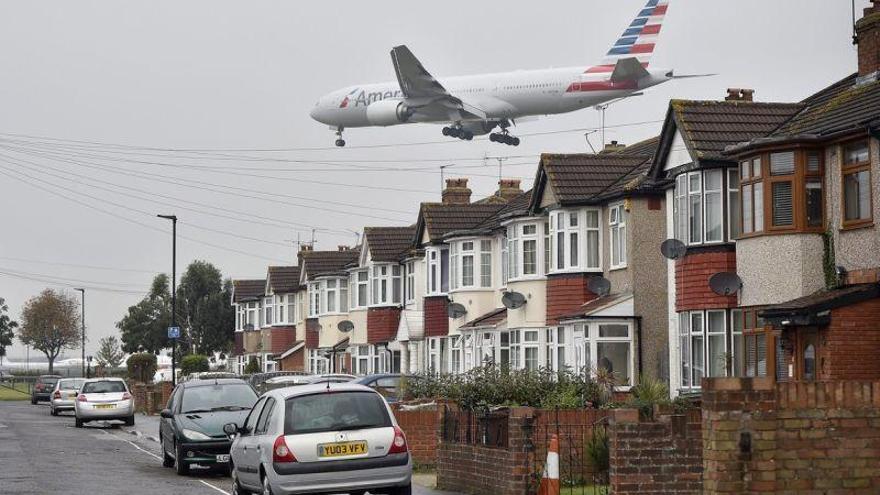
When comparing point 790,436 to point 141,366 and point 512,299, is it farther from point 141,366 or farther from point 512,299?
point 141,366

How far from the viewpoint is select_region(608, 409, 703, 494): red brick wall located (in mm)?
16812

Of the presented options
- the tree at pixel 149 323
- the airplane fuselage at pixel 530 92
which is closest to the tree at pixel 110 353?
the tree at pixel 149 323

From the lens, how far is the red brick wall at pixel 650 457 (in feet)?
55.2

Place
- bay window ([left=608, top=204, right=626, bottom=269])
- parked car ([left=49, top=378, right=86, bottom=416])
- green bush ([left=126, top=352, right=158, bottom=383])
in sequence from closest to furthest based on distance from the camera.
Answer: bay window ([left=608, top=204, right=626, bottom=269]) < parked car ([left=49, top=378, right=86, bottom=416]) < green bush ([left=126, top=352, right=158, bottom=383])

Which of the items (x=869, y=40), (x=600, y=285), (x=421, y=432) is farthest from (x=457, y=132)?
(x=421, y=432)

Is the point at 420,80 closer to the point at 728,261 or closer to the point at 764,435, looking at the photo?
the point at 728,261

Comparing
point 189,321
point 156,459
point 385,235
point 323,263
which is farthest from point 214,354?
point 156,459

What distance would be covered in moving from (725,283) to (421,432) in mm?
7313

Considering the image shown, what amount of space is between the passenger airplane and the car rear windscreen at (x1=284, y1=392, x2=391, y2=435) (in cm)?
4454

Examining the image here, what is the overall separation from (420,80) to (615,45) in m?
8.18

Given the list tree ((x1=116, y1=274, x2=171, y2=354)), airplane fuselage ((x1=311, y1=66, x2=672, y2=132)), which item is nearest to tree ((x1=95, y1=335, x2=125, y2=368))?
tree ((x1=116, y1=274, x2=171, y2=354))

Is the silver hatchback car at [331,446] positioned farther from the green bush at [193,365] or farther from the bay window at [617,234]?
the green bush at [193,365]

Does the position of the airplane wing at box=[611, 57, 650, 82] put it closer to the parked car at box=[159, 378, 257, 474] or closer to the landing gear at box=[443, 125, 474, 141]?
the landing gear at box=[443, 125, 474, 141]

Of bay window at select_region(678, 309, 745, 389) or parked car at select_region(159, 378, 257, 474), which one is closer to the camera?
parked car at select_region(159, 378, 257, 474)
